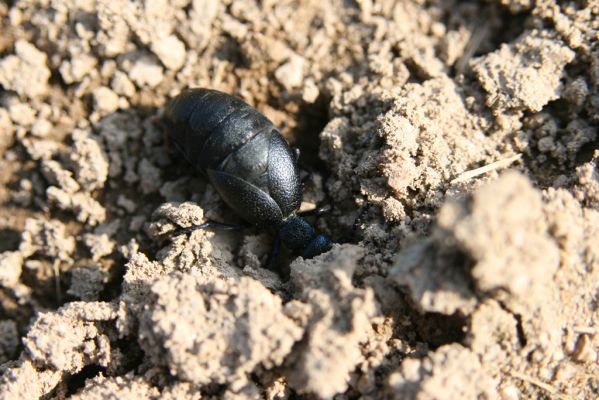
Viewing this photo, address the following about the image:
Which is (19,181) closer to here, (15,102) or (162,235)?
(15,102)

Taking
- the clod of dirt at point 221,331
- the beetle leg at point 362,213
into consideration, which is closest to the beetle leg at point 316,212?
the beetle leg at point 362,213

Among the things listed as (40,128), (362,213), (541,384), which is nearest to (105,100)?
(40,128)

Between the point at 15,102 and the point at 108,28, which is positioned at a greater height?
the point at 108,28

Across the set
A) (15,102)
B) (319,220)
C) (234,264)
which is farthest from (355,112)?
(15,102)

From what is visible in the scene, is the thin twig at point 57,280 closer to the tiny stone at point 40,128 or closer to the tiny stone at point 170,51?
the tiny stone at point 40,128

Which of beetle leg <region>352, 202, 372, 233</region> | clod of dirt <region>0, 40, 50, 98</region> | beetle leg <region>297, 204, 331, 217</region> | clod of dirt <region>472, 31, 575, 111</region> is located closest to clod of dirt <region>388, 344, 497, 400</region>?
beetle leg <region>352, 202, 372, 233</region>

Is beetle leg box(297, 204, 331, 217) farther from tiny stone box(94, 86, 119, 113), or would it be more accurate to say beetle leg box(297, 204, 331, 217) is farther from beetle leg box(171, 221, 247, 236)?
tiny stone box(94, 86, 119, 113)
